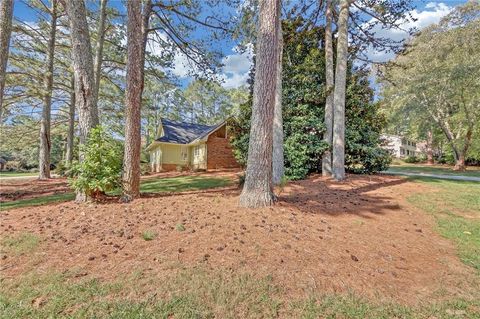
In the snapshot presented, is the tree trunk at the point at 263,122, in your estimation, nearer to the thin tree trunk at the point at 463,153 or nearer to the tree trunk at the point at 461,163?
the thin tree trunk at the point at 463,153

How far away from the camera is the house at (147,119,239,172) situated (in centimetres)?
1864

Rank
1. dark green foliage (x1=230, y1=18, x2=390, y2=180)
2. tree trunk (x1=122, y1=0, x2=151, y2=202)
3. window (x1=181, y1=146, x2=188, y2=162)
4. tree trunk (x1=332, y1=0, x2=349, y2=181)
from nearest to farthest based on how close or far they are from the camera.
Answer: tree trunk (x1=122, y1=0, x2=151, y2=202) < tree trunk (x1=332, y1=0, x2=349, y2=181) < dark green foliage (x1=230, y1=18, x2=390, y2=180) < window (x1=181, y1=146, x2=188, y2=162)

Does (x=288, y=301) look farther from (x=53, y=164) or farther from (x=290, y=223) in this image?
(x=53, y=164)

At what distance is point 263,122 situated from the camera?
4.81 metres

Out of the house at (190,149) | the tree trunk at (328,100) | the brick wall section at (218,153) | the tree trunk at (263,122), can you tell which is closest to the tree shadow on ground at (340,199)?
the tree trunk at (263,122)

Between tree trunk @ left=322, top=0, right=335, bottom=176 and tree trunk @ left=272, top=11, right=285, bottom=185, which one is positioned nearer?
tree trunk @ left=272, top=11, right=285, bottom=185

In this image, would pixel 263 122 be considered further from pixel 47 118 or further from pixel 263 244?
pixel 47 118

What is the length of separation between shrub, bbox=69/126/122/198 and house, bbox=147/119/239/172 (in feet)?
42.0

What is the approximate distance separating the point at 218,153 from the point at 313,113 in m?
9.63

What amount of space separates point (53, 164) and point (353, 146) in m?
39.5

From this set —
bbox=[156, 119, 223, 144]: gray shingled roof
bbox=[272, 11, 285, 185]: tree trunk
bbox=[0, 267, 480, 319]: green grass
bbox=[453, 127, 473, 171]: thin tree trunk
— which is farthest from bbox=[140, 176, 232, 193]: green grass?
bbox=[453, 127, 473, 171]: thin tree trunk

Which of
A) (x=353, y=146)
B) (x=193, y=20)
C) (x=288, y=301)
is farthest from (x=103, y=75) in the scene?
(x=288, y=301)

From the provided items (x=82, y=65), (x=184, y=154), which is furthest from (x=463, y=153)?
(x=82, y=65)

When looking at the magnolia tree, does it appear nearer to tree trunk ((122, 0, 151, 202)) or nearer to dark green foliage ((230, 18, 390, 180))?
dark green foliage ((230, 18, 390, 180))
